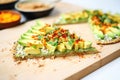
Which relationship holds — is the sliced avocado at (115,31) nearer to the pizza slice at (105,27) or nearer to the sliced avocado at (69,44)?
the pizza slice at (105,27)

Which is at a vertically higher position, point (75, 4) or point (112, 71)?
point (75, 4)

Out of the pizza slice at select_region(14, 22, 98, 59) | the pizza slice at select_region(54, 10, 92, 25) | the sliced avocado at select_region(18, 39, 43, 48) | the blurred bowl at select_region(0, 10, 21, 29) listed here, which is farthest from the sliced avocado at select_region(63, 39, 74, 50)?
the blurred bowl at select_region(0, 10, 21, 29)

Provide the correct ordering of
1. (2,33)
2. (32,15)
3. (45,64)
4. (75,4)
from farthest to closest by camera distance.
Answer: (75,4)
(32,15)
(2,33)
(45,64)

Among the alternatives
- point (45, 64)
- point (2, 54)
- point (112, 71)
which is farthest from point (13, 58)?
point (112, 71)

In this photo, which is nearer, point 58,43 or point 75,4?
point 58,43

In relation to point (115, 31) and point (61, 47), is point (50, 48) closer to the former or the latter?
point (61, 47)

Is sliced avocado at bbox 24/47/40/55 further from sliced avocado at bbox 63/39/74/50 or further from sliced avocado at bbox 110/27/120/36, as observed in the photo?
sliced avocado at bbox 110/27/120/36

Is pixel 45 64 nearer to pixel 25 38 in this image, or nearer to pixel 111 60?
pixel 25 38
